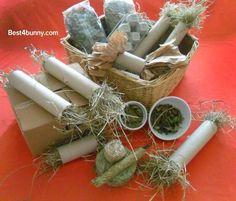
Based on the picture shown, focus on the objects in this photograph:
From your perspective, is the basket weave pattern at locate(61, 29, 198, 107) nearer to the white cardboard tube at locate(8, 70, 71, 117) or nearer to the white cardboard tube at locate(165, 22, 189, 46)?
the white cardboard tube at locate(165, 22, 189, 46)

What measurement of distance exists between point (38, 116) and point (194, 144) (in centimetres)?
48

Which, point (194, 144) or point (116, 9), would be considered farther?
point (116, 9)

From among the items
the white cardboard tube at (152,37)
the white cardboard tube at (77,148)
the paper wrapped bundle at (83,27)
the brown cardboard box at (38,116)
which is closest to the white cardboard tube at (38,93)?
the brown cardboard box at (38,116)

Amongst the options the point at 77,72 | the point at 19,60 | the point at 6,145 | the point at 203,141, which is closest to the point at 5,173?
the point at 6,145

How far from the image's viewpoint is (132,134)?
114cm

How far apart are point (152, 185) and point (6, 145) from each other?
19.6 inches

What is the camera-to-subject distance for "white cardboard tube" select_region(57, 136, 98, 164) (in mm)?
1038

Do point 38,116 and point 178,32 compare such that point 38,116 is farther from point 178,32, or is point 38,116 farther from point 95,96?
point 178,32

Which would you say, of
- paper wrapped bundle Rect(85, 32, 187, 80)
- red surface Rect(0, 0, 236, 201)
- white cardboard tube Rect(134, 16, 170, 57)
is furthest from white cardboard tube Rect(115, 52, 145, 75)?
red surface Rect(0, 0, 236, 201)

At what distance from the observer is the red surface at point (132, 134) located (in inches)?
39.4

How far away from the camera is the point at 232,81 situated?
1.30 m

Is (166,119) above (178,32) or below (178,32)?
below

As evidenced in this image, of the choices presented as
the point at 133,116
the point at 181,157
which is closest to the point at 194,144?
the point at 181,157

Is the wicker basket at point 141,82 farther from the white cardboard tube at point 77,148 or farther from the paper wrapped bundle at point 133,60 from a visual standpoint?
the white cardboard tube at point 77,148
